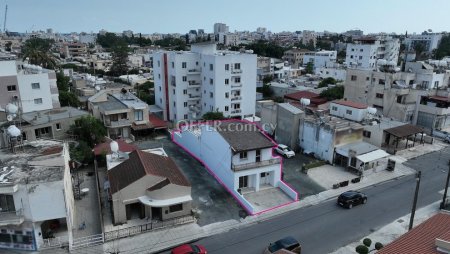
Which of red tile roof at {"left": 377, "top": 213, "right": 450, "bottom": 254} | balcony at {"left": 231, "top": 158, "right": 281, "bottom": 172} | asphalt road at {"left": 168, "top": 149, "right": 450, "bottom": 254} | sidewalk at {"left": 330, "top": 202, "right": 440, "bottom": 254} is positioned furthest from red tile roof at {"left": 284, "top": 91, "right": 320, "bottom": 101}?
red tile roof at {"left": 377, "top": 213, "right": 450, "bottom": 254}

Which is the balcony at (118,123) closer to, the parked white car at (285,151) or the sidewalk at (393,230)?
the parked white car at (285,151)

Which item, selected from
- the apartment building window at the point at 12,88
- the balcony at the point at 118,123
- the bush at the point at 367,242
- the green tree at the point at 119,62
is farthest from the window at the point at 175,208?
the green tree at the point at 119,62

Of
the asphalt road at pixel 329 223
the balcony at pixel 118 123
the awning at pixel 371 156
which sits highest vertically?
the balcony at pixel 118 123

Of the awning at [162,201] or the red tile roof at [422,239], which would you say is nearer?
the red tile roof at [422,239]

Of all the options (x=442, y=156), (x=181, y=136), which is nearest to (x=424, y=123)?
(x=442, y=156)

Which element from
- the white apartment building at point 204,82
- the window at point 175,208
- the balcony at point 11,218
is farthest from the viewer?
the white apartment building at point 204,82

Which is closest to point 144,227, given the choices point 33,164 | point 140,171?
point 140,171

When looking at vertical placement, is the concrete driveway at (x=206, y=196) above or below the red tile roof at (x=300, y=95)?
below

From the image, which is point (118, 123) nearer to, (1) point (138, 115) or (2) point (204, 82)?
(1) point (138, 115)
